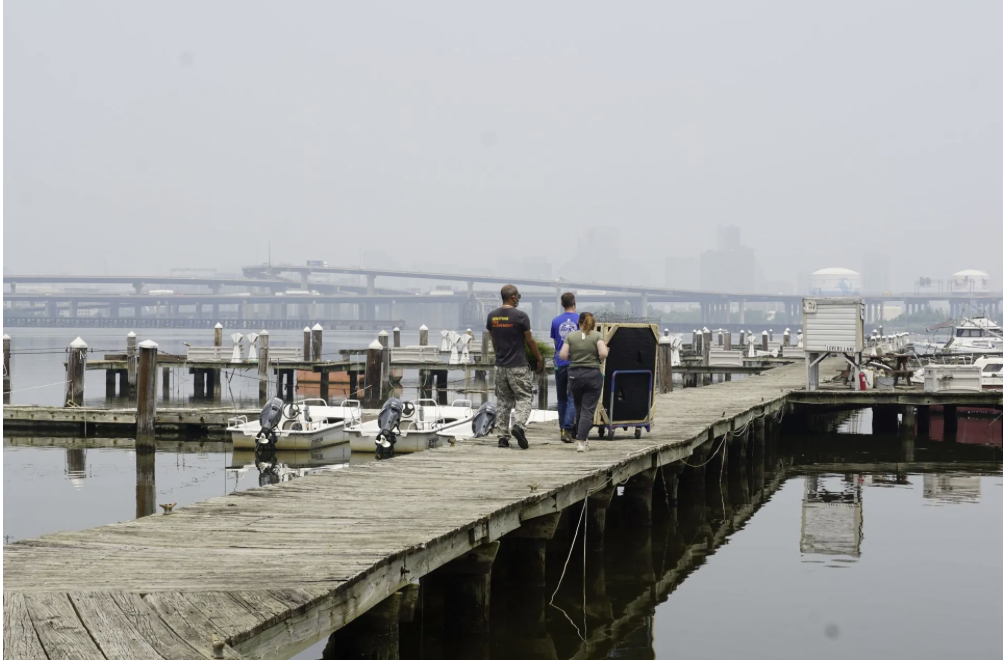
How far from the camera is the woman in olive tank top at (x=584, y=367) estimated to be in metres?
13.8

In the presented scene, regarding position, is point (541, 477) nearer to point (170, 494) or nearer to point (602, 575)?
point (602, 575)

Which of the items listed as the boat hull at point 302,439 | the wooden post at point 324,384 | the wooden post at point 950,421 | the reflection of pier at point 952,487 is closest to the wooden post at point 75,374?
the boat hull at point 302,439

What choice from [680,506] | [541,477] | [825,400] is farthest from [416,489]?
[825,400]

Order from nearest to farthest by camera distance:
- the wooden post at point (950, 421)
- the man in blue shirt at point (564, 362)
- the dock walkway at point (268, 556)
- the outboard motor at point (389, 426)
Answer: the dock walkway at point (268, 556)
the man in blue shirt at point (564, 362)
the outboard motor at point (389, 426)
the wooden post at point (950, 421)

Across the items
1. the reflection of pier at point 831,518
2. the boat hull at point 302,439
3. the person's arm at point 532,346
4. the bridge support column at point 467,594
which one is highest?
the person's arm at point 532,346

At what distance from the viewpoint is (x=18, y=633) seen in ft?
19.0

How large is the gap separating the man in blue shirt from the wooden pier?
477mm

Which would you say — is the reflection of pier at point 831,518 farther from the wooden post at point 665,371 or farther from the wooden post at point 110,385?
the wooden post at point 110,385

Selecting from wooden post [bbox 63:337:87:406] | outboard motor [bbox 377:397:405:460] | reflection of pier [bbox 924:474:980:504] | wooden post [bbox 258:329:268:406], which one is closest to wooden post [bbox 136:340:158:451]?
outboard motor [bbox 377:397:405:460]

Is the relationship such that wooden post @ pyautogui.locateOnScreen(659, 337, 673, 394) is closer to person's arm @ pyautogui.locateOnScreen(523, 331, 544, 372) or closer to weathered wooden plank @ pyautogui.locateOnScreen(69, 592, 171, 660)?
person's arm @ pyautogui.locateOnScreen(523, 331, 544, 372)

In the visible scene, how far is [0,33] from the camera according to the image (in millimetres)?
5953

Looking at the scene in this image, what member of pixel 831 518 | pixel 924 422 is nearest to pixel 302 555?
pixel 831 518

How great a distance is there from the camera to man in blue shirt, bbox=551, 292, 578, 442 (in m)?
14.2

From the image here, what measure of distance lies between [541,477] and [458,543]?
307 centimetres
